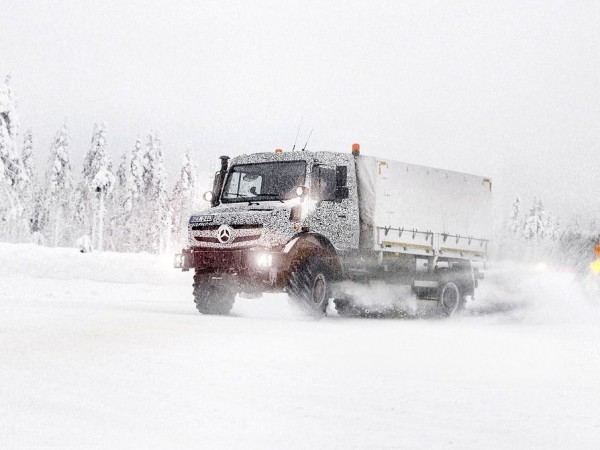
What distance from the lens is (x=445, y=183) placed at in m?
18.2

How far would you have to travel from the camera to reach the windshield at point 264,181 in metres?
15.0

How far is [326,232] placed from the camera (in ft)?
49.6

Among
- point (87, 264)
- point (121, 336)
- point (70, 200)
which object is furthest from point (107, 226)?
point (121, 336)

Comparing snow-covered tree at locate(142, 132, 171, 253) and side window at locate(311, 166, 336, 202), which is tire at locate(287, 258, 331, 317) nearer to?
side window at locate(311, 166, 336, 202)

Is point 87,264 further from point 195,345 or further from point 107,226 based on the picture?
point 107,226

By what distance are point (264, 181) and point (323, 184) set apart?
3.86 feet

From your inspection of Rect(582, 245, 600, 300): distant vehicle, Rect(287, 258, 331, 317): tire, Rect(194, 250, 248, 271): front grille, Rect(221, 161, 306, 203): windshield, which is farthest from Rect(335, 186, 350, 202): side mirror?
Rect(582, 245, 600, 300): distant vehicle

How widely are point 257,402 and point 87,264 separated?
2757 centimetres

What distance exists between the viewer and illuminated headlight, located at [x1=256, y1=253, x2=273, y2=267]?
555 inches

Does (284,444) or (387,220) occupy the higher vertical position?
(387,220)

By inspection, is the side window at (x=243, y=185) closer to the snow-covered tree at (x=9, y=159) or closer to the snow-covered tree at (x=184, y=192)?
the snow-covered tree at (x=9, y=159)

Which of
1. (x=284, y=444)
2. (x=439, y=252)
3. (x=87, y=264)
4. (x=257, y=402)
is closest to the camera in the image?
(x=284, y=444)

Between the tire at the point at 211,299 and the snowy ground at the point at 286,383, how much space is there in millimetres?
1466

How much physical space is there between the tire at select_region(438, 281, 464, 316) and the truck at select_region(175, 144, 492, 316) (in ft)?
0.10
